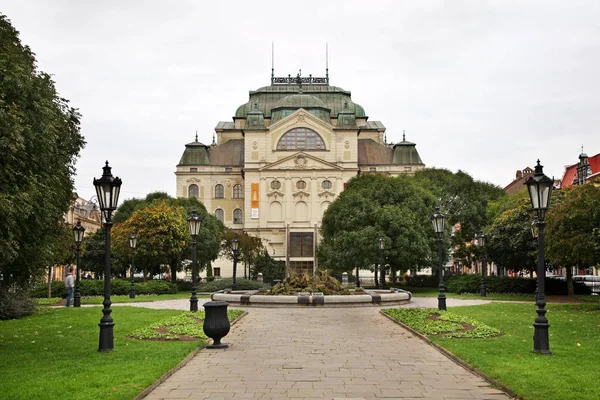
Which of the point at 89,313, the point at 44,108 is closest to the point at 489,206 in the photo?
the point at 89,313

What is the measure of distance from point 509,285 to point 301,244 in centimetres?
4815

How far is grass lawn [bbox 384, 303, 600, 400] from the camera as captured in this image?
34.7 feet

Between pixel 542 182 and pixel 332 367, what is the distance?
6463mm

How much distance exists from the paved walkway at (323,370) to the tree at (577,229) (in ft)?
38.8

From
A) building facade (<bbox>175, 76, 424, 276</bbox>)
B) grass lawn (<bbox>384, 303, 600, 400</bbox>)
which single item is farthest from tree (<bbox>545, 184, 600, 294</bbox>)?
building facade (<bbox>175, 76, 424, 276</bbox>)

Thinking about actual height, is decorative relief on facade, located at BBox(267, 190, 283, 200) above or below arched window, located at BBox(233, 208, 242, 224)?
above

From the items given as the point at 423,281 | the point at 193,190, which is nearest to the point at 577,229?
the point at 423,281

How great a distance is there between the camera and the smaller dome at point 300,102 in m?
94.8

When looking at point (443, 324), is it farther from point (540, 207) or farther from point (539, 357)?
point (539, 357)

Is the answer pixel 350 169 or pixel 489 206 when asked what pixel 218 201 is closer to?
pixel 350 169

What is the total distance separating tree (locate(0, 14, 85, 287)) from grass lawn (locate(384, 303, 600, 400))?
9.67m

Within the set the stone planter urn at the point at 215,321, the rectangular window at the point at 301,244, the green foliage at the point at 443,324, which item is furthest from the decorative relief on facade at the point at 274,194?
the stone planter urn at the point at 215,321

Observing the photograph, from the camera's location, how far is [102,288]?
1750 inches

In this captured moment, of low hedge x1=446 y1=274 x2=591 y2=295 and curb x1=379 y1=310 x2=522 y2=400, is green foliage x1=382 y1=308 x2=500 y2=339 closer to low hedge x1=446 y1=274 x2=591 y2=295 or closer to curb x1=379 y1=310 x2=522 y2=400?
curb x1=379 y1=310 x2=522 y2=400
